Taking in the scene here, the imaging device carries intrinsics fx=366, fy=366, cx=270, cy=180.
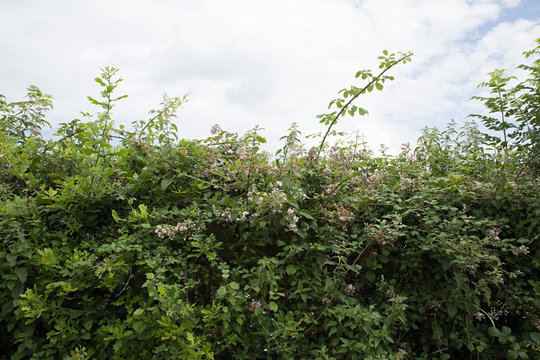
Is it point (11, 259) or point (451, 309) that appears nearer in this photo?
point (11, 259)

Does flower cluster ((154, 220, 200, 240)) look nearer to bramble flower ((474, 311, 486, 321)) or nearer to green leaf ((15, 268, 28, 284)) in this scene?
green leaf ((15, 268, 28, 284))

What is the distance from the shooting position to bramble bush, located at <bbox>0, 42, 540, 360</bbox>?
8.11ft

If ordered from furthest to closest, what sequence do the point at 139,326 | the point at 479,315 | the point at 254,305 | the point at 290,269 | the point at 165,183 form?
the point at 479,315 < the point at 165,183 < the point at 290,269 < the point at 254,305 < the point at 139,326

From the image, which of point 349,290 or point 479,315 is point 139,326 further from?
point 479,315

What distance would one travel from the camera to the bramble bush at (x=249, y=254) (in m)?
2.47

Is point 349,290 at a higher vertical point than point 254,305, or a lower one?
higher

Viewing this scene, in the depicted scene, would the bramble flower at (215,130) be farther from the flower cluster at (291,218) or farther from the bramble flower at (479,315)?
Answer: the bramble flower at (479,315)

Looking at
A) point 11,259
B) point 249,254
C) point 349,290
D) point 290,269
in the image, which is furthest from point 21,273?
point 349,290

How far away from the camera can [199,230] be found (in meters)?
2.59

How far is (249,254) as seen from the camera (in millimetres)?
2750

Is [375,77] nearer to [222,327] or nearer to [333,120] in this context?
[333,120]

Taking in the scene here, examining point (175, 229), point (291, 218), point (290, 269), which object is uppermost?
point (291, 218)

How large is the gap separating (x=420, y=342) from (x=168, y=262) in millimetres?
2143

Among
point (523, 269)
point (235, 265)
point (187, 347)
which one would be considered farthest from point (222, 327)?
point (523, 269)
